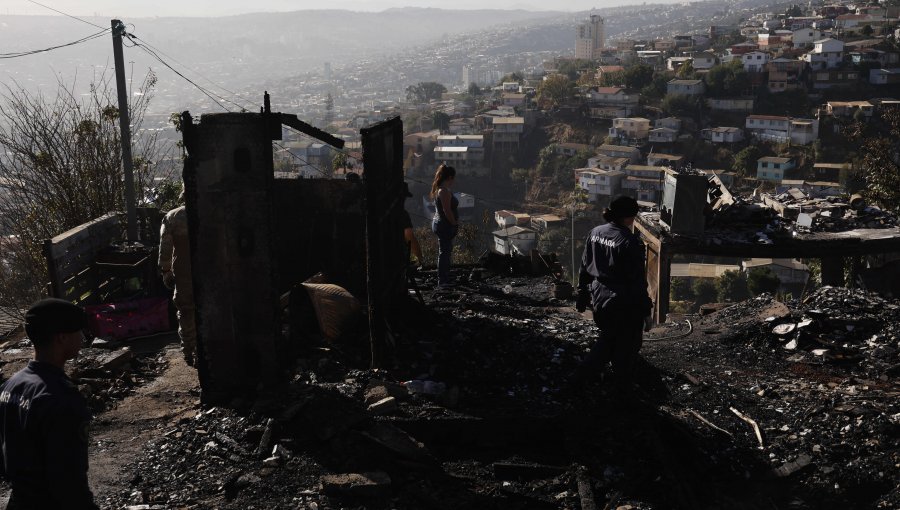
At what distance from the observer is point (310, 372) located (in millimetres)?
6305

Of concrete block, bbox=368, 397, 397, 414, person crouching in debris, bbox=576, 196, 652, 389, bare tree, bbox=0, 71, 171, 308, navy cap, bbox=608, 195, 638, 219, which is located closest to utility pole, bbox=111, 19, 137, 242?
bare tree, bbox=0, 71, 171, 308

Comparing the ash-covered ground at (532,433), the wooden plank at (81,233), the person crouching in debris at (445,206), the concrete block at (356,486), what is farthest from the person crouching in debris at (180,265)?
the person crouching in debris at (445,206)

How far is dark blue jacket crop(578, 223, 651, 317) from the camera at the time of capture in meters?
5.64

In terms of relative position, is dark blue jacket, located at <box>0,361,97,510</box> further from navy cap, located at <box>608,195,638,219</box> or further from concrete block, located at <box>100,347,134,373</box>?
concrete block, located at <box>100,347,134,373</box>

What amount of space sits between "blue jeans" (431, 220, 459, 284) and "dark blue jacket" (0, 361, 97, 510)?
6.33m

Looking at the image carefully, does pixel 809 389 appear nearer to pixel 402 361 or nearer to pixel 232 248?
pixel 402 361

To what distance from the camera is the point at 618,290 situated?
5660 mm

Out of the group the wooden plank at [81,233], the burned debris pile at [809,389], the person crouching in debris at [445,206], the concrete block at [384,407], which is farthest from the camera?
the person crouching in debris at [445,206]

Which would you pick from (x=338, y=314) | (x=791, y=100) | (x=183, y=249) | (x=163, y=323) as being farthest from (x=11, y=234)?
(x=791, y=100)

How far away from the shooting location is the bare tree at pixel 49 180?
517 inches

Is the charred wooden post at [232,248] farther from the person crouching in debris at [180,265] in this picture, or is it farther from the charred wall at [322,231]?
the charred wall at [322,231]

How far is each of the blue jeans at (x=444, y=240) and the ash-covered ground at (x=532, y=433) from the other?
2.19m

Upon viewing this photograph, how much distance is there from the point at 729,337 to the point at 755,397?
1.64 meters

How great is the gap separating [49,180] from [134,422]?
8.95 metres
